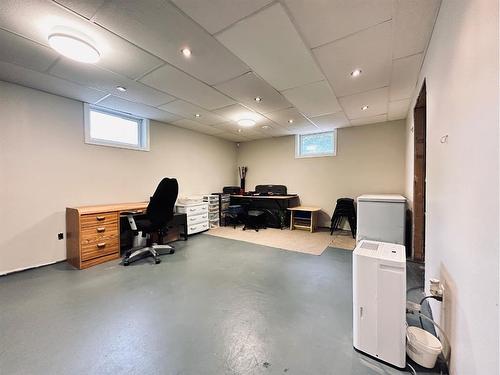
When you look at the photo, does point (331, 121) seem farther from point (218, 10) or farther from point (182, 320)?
point (182, 320)

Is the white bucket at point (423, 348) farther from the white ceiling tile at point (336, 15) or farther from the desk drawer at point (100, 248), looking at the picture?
the desk drawer at point (100, 248)

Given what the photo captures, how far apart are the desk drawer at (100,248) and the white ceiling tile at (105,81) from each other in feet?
7.11

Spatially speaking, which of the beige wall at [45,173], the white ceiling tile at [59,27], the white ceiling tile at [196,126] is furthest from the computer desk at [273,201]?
the white ceiling tile at [59,27]

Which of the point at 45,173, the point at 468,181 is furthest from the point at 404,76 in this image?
the point at 45,173

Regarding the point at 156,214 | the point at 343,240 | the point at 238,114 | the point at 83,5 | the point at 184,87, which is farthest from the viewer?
the point at 343,240

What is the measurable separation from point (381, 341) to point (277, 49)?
2.54 m

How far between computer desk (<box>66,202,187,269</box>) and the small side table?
11.5ft

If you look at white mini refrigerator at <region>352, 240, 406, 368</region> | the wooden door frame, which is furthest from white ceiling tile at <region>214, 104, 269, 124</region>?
white mini refrigerator at <region>352, 240, 406, 368</region>

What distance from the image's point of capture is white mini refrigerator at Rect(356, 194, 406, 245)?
3232 mm

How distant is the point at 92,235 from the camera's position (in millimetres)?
2928

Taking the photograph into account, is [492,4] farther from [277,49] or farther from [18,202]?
[18,202]

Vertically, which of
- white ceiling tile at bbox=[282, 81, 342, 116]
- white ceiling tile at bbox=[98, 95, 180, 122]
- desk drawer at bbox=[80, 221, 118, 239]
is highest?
white ceiling tile at bbox=[98, 95, 180, 122]

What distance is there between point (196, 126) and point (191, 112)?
100 cm

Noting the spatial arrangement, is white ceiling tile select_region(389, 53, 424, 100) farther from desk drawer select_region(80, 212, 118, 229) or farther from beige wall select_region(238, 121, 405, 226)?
desk drawer select_region(80, 212, 118, 229)
